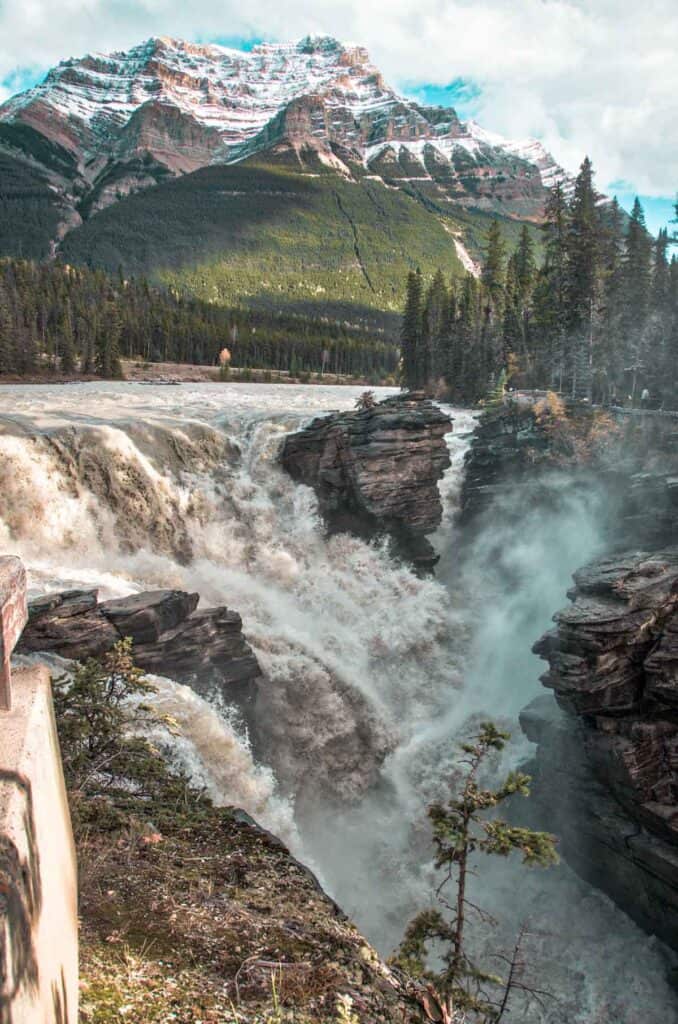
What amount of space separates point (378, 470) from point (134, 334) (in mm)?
79634

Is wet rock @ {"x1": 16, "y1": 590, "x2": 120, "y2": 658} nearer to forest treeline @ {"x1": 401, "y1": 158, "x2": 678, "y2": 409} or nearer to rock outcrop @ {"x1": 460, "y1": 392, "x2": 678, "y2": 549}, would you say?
rock outcrop @ {"x1": 460, "y1": 392, "x2": 678, "y2": 549}

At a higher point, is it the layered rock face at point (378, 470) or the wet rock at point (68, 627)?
the layered rock face at point (378, 470)

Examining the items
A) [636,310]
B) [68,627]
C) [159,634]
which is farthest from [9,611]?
[636,310]

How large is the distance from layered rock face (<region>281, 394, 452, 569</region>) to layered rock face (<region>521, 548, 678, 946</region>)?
13.3 m

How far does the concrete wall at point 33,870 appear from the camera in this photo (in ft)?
9.45

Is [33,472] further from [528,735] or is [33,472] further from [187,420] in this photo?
[528,735]

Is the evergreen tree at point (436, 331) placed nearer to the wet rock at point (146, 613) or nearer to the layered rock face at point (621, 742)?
the layered rock face at point (621, 742)

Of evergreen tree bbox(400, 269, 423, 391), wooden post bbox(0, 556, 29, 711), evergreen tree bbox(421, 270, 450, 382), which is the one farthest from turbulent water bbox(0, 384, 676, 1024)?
evergreen tree bbox(400, 269, 423, 391)

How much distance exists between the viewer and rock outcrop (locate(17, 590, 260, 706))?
14922mm

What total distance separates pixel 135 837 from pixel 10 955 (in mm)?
6818

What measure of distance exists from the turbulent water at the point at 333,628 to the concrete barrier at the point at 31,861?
9.79 meters

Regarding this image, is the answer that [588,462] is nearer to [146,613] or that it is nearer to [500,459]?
[500,459]

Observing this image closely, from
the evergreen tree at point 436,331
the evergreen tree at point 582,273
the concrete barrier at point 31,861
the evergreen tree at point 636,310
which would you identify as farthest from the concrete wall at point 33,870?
the evergreen tree at point 436,331

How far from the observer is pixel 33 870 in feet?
11.3
